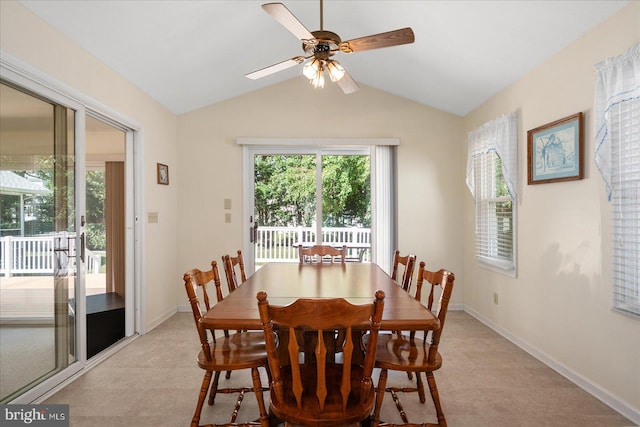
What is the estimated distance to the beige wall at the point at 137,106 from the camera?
2240 millimetres

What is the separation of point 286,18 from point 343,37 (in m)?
2.06

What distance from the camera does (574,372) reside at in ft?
8.66

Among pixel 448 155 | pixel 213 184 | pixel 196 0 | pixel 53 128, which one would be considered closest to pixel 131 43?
pixel 196 0

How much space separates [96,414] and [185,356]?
3.14ft

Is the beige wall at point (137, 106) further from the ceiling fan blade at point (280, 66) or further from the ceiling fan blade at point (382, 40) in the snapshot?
the ceiling fan blade at point (382, 40)

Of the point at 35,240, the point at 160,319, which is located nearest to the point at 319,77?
the point at 35,240

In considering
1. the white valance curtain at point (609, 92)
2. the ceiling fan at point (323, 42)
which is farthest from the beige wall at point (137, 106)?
the white valance curtain at point (609, 92)

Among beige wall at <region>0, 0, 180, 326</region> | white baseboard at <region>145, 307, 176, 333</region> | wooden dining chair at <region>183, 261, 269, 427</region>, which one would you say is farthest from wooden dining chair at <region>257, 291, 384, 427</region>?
white baseboard at <region>145, 307, 176, 333</region>

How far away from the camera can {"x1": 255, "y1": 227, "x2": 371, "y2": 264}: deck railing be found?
493 cm

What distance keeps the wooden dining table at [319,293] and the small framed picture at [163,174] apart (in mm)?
1856

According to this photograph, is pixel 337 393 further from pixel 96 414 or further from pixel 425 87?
pixel 425 87

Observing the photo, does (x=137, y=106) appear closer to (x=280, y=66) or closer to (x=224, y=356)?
(x=280, y=66)

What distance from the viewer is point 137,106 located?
3.68 metres

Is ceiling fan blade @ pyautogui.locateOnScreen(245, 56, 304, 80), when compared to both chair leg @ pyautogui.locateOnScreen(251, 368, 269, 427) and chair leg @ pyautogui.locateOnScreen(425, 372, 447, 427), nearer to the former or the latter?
chair leg @ pyautogui.locateOnScreen(251, 368, 269, 427)
